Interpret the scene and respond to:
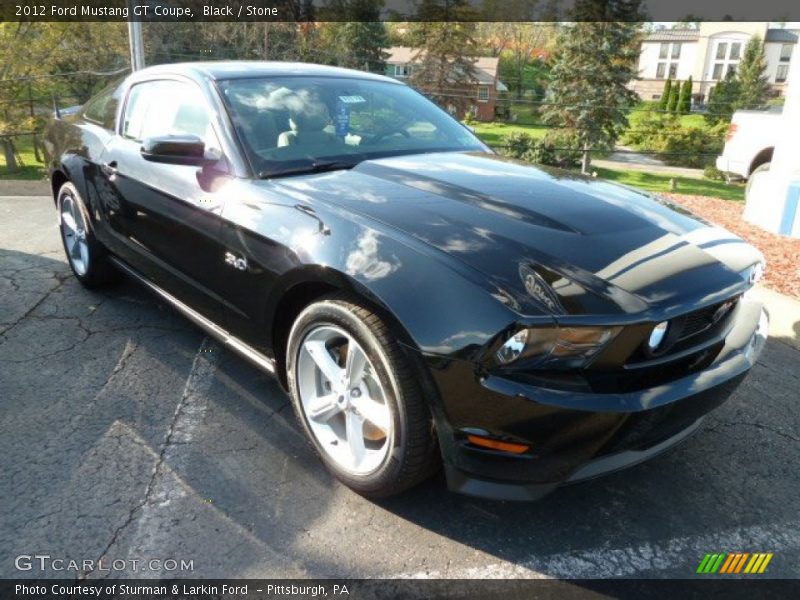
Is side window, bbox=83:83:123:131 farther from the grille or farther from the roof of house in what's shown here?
the roof of house

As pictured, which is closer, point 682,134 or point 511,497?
point 511,497

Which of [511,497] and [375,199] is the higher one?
[375,199]

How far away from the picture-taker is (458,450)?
6.46ft

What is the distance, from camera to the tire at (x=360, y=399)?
A: 2059 millimetres

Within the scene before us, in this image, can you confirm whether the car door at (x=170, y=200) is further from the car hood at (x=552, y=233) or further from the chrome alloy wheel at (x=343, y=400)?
the chrome alloy wheel at (x=343, y=400)

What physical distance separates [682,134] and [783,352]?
47620mm

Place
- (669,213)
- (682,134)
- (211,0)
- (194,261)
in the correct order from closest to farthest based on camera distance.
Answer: (669,213)
(194,261)
(211,0)
(682,134)

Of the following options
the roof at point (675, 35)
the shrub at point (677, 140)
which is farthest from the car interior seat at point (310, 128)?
the roof at point (675, 35)

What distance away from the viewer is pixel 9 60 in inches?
998

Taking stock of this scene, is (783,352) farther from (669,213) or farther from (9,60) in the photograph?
(9,60)

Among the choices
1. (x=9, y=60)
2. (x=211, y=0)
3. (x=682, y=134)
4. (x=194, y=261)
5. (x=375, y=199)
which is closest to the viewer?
(x=375, y=199)

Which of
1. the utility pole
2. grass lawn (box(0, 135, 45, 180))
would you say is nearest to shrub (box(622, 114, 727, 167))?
grass lawn (box(0, 135, 45, 180))

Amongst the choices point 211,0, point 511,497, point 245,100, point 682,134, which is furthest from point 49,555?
point 682,134

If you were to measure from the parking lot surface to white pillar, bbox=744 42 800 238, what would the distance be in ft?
12.9
